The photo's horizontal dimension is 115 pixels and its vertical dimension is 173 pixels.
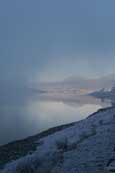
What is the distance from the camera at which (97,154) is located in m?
24.8

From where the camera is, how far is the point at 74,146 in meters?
27.2

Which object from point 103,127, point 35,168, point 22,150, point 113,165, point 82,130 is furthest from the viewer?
point 22,150

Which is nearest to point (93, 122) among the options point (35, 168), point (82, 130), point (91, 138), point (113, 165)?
point (82, 130)

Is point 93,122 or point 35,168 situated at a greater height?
point 93,122

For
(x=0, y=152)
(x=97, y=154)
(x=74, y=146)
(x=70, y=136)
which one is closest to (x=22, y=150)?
(x=0, y=152)

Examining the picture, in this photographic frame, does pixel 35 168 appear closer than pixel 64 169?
No

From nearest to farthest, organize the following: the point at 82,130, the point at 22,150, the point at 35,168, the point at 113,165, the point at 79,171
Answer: the point at 113,165, the point at 79,171, the point at 35,168, the point at 82,130, the point at 22,150

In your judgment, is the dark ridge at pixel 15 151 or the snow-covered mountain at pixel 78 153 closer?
the snow-covered mountain at pixel 78 153

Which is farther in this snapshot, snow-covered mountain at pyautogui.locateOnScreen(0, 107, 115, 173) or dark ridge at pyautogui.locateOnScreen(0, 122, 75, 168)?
dark ridge at pyautogui.locateOnScreen(0, 122, 75, 168)

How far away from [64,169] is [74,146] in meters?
2.67

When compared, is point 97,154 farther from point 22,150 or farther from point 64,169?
point 22,150

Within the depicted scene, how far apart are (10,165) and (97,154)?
6.19 meters

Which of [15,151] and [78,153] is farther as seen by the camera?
[15,151]

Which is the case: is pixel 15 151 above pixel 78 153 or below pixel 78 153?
below
